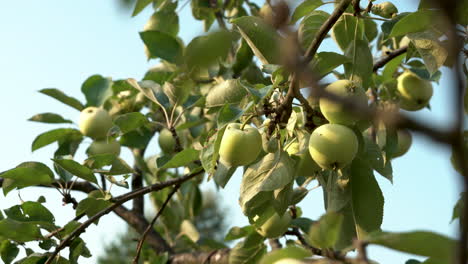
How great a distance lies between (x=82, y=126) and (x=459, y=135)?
1.50 meters

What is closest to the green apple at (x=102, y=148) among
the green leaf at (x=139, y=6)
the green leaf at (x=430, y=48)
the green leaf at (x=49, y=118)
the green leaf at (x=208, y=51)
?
the green leaf at (x=49, y=118)

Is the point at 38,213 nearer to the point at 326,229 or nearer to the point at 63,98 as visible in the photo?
the point at 63,98

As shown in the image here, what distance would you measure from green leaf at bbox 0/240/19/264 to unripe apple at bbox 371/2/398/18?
0.93 m

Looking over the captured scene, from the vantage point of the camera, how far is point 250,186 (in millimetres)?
864

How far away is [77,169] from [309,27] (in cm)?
55

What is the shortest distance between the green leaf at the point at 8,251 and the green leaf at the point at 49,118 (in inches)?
18.1

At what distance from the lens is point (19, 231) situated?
1.09 meters

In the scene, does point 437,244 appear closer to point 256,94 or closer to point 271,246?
point 256,94

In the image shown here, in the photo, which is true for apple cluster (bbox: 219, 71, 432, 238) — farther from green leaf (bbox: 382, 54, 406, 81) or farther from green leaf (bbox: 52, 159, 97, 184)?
green leaf (bbox: 382, 54, 406, 81)

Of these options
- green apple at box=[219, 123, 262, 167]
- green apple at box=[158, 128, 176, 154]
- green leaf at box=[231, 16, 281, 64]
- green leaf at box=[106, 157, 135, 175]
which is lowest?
green apple at box=[158, 128, 176, 154]

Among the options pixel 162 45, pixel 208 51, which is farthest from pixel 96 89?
pixel 208 51

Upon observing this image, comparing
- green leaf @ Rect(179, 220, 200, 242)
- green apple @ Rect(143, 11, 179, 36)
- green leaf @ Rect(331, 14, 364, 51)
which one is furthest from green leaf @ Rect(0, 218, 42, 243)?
green leaf @ Rect(179, 220, 200, 242)

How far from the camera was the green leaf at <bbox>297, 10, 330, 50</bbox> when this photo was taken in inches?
40.3

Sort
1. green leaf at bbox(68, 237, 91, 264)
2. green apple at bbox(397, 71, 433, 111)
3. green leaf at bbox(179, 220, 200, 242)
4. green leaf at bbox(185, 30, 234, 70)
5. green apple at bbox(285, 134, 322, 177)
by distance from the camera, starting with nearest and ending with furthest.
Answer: green leaf at bbox(185, 30, 234, 70), green apple at bbox(285, 134, 322, 177), green leaf at bbox(68, 237, 91, 264), green apple at bbox(397, 71, 433, 111), green leaf at bbox(179, 220, 200, 242)
